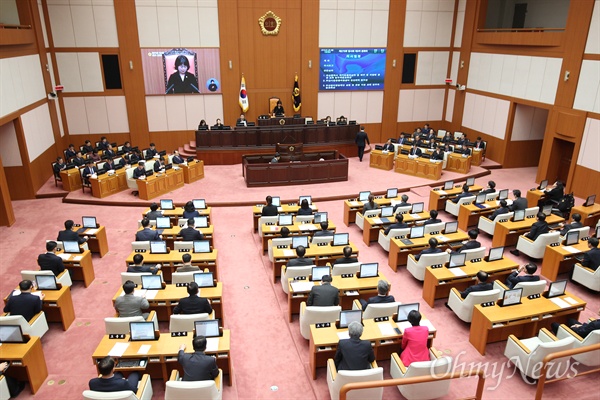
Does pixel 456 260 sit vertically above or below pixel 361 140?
below

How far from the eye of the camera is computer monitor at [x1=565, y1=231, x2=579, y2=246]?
10062 mm

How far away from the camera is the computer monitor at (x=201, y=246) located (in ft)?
31.4

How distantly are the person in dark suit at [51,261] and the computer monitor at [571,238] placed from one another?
11256 mm

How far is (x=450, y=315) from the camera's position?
8.66 m

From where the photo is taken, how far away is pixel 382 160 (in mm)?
18656

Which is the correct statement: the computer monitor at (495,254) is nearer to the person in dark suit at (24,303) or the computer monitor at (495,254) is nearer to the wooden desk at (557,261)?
the wooden desk at (557,261)

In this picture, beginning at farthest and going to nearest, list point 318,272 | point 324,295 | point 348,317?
point 318,272
point 324,295
point 348,317

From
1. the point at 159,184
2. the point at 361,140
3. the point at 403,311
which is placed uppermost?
the point at 361,140

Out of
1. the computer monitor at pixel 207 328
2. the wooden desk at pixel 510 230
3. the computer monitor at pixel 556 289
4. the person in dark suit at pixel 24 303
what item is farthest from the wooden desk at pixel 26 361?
the wooden desk at pixel 510 230

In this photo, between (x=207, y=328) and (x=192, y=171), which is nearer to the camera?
(x=207, y=328)

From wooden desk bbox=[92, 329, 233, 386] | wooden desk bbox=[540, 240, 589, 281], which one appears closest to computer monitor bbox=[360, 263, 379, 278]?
wooden desk bbox=[92, 329, 233, 386]

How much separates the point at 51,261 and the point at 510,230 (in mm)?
10821

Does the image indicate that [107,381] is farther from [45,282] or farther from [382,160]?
[382,160]

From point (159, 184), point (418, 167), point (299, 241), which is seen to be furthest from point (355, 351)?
point (418, 167)
